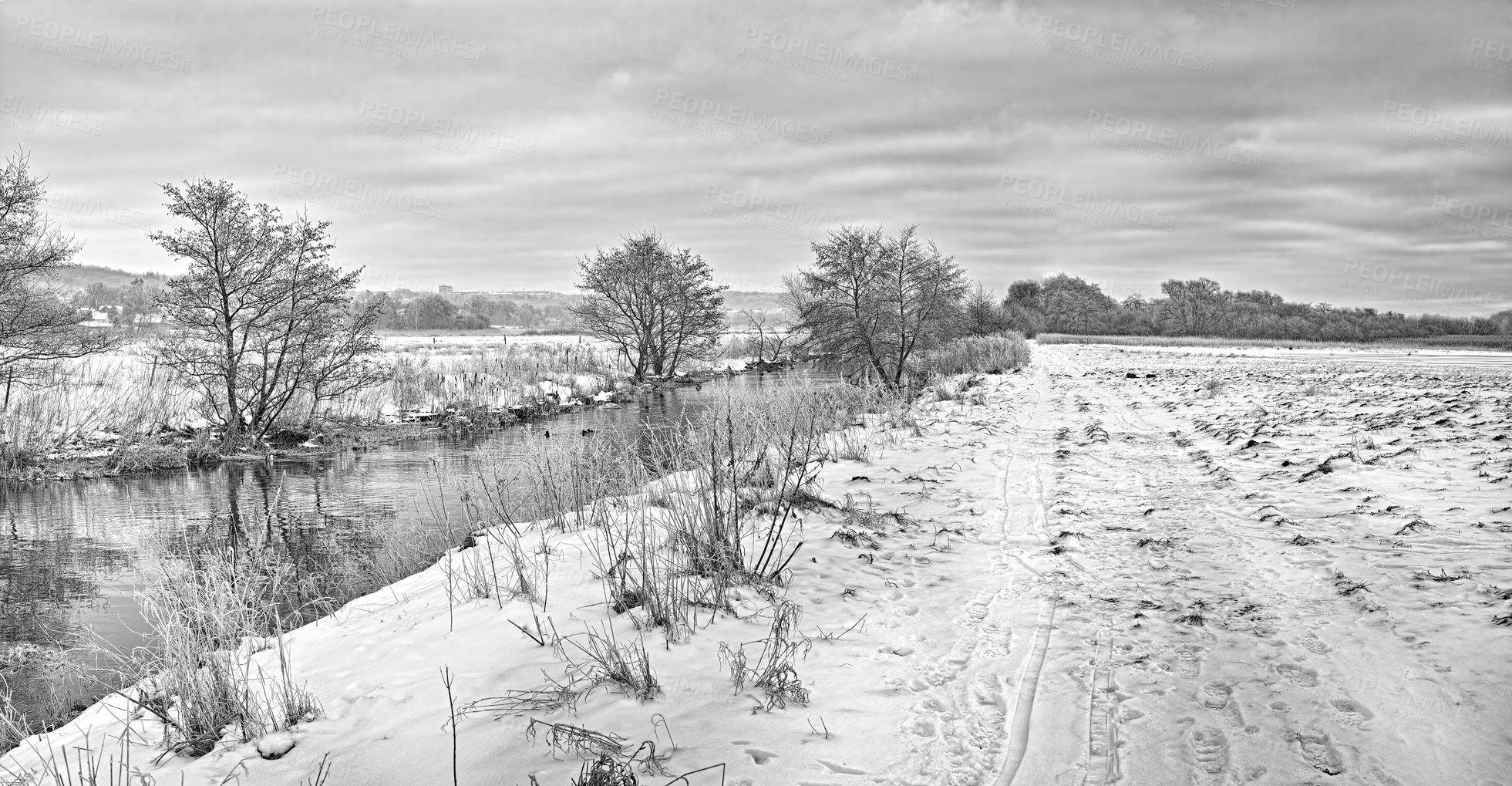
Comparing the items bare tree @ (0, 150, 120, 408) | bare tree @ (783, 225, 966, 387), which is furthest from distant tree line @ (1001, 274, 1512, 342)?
Answer: bare tree @ (0, 150, 120, 408)

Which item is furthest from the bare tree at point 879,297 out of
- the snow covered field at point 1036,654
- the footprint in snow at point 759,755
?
the footprint in snow at point 759,755

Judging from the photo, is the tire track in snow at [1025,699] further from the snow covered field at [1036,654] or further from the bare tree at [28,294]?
the bare tree at [28,294]

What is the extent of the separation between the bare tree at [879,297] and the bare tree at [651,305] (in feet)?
33.7

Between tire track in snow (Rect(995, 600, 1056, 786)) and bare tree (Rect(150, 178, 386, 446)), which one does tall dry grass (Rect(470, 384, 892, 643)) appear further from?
bare tree (Rect(150, 178, 386, 446))

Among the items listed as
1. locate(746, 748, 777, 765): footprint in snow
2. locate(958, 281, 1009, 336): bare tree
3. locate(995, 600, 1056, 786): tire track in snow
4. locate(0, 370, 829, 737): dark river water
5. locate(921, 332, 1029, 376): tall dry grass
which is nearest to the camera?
locate(995, 600, 1056, 786): tire track in snow

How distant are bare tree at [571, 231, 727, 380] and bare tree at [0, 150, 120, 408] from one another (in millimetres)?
15993

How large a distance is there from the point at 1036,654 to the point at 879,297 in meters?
17.4

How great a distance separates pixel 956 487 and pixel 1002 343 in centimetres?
2882

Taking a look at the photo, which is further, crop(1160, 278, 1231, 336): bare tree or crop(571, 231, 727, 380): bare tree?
crop(1160, 278, 1231, 336): bare tree

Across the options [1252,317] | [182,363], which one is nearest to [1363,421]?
[182,363]

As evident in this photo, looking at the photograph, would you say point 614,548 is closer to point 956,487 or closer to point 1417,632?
point 956,487

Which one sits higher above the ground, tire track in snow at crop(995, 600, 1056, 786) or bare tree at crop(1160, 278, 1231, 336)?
bare tree at crop(1160, 278, 1231, 336)

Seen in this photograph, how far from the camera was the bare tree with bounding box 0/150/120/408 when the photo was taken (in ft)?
47.5

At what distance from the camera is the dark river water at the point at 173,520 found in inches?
271
